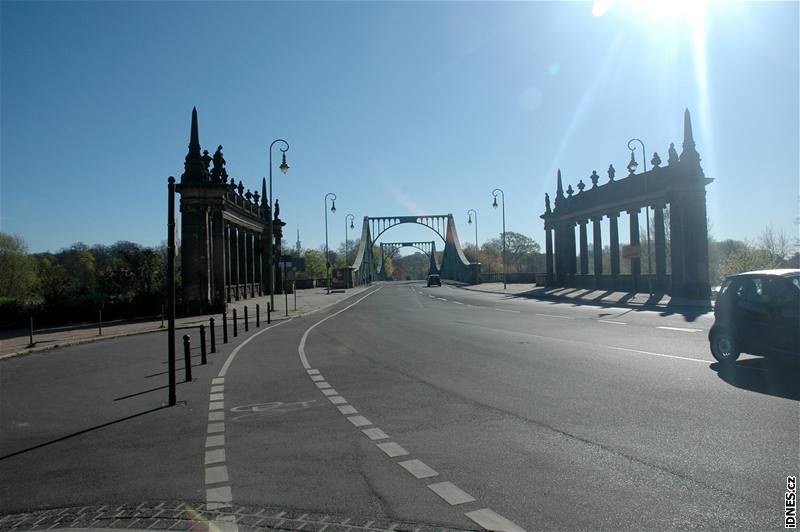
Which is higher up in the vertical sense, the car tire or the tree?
the tree

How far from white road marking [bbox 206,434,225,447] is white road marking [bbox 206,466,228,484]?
891 mm

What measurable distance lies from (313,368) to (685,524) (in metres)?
9.26

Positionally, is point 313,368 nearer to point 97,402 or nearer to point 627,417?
point 97,402

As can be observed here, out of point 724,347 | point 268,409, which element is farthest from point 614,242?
point 268,409

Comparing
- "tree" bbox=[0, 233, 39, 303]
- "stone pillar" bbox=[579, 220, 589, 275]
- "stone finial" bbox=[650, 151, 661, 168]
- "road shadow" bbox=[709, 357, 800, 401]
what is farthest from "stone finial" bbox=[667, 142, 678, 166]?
"tree" bbox=[0, 233, 39, 303]

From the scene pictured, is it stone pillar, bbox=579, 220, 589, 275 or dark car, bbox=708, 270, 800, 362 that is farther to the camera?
stone pillar, bbox=579, 220, 589, 275

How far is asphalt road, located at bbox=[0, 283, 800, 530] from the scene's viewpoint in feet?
15.0

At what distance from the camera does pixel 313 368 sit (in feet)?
41.1

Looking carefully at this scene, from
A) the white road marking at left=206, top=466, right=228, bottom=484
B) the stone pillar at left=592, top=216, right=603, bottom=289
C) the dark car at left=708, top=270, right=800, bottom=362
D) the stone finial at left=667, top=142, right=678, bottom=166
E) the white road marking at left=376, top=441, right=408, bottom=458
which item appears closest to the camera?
the white road marking at left=206, top=466, right=228, bottom=484

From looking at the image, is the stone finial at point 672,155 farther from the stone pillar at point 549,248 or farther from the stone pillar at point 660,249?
the stone pillar at point 549,248

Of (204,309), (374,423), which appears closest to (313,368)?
(374,423)

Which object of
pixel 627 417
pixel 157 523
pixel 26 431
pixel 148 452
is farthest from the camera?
pixel 26 431

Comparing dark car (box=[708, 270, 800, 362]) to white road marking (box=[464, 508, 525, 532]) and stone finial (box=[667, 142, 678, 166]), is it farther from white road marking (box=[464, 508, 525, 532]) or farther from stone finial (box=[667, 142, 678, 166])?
stone finial (box=[667, 142, 678, 166])

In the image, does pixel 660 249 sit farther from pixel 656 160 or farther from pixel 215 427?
pixel 215 427
